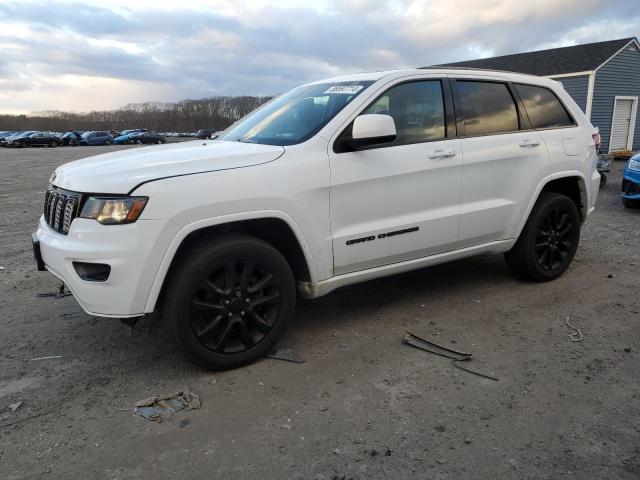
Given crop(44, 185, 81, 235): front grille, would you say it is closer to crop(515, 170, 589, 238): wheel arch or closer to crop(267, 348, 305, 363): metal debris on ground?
crop(267, 348, 305, 363): metal debris on ground

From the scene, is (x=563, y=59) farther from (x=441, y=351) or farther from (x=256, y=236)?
(x=256, y=236)

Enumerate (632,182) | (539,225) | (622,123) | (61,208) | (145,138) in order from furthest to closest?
(145,138)
(622,123)
(632,182)
(539,225)
(61,208)

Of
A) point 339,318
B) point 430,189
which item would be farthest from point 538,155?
point 339,318

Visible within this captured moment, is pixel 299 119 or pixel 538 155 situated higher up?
pixel 299 119

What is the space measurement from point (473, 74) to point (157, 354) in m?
3.40

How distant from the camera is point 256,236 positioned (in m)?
3.53

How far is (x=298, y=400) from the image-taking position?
3.00 metres

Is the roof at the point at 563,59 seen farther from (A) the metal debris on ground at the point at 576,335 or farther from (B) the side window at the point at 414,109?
(A) the metal debris on ground at the point at 576,335

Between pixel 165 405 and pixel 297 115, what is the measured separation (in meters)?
2.27

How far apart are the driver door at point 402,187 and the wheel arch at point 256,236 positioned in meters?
0.24

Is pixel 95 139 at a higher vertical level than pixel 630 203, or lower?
higher

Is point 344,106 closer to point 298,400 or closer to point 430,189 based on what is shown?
point 430,189

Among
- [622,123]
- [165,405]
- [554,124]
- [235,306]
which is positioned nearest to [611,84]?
[622,123]

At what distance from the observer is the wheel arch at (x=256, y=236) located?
9.78 feet
